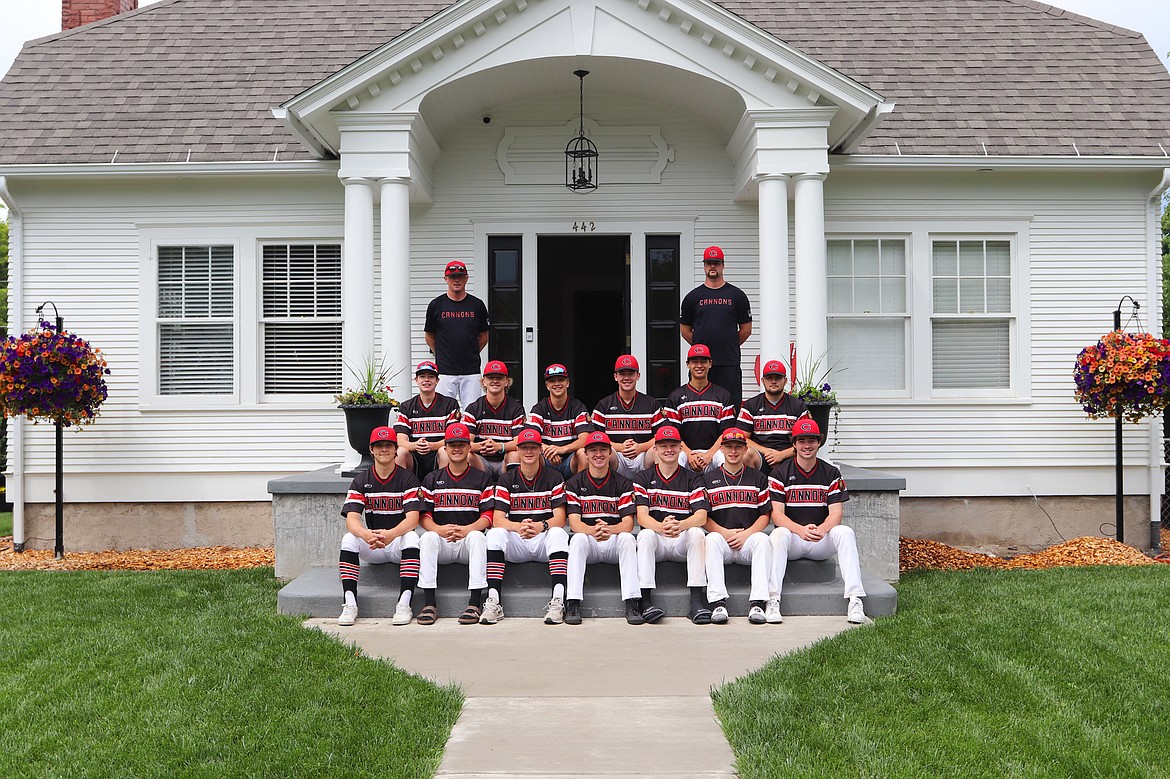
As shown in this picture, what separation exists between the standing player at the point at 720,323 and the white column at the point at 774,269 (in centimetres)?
22

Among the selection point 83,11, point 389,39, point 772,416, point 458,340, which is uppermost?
point 83,11

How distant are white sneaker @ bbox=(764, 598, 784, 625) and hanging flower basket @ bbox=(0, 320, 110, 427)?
6.80 metres

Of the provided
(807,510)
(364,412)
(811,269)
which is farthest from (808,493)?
(364,412)

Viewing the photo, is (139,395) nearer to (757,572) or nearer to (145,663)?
(145,663)

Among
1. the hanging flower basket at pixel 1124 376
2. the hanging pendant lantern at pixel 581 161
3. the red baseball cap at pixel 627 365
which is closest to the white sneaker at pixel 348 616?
the red baseball cap at pixel 627 365

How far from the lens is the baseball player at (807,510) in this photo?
6.87 meters

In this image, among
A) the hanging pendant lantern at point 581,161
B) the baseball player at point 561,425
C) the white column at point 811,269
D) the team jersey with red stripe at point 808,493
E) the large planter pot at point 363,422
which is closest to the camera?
the team jersey with red stripe at point 808,493

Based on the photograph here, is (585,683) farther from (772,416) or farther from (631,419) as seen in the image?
(772,416)

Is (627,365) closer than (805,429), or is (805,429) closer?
(805,429)

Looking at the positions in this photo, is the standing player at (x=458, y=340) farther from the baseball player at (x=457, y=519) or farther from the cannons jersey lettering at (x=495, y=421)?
the baseball player at (x=457, y=519)

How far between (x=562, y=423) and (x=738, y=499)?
59.4 inches

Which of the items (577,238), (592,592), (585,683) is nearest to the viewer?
(585,683)

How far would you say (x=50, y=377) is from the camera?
31.2 ft

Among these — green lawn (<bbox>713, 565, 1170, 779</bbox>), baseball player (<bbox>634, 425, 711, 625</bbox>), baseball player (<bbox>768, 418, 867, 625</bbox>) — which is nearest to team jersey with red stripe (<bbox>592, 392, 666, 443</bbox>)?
baseball player (<bbox>634, 425, 711, 625</bbox>)
